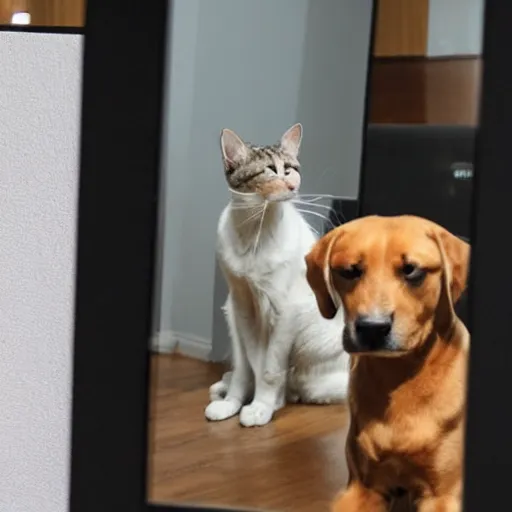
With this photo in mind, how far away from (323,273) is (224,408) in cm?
16

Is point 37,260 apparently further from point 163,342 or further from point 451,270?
point 451,270

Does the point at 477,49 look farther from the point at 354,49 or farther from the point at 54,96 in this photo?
the point at 54,96

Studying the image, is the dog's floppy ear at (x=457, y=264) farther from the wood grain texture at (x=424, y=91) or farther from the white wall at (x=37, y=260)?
the white wall at (x=37, y=260)

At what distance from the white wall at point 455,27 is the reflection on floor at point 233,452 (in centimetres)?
34

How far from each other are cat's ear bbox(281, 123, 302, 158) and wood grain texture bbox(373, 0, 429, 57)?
0.32ft

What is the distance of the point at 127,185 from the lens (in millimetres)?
854

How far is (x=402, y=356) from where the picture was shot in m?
0.79

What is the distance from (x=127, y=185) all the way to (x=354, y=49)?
250 mm

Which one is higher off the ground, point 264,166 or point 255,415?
point 264,166

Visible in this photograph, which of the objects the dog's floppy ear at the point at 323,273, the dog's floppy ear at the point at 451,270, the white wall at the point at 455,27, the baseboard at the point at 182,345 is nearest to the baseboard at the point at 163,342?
the baseboard at the point at 182,345

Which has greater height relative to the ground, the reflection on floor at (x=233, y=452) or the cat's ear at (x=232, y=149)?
the cat's ear at (x=232, y=149)

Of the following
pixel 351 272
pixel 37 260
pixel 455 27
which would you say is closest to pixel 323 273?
pixel 351 272

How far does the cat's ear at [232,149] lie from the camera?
0.83 meters

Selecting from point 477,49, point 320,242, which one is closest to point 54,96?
point 320,242
